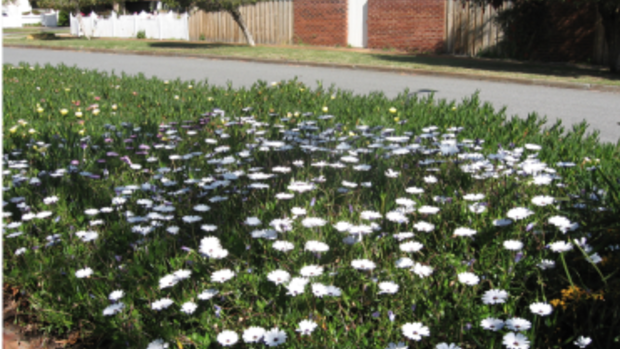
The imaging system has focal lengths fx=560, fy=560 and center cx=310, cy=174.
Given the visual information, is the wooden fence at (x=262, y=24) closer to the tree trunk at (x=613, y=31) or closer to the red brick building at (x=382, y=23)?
the red brick building at (x=382, y=23)

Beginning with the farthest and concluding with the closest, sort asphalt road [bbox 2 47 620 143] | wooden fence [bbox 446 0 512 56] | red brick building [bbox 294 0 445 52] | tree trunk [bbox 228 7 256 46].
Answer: tree trunk [bbox 228 7 256 46] < red brick building [bbox 294 0 445 52] < wooden fence [bbox 446 0 512 56] < asphalt road [bbox 2 47 620 143]

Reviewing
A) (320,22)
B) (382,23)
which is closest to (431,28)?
(382,23)

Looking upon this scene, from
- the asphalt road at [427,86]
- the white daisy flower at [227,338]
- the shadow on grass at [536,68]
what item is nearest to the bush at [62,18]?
the asphalt road at [427,86]

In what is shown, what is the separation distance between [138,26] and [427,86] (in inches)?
1053

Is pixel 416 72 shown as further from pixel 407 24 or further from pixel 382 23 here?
pixel 382 23

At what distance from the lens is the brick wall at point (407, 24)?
66.4ft

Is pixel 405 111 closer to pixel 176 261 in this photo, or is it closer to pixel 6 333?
pixel 176 261

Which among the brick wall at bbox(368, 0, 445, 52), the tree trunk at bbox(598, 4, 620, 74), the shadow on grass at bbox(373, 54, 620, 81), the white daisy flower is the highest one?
the brick wall at bbox(368, 0, 445, 52)

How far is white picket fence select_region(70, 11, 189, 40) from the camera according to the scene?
30.5m

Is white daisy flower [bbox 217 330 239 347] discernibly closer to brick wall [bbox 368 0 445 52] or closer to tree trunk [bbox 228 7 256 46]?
brick wall [bbox 368 0 445 52]

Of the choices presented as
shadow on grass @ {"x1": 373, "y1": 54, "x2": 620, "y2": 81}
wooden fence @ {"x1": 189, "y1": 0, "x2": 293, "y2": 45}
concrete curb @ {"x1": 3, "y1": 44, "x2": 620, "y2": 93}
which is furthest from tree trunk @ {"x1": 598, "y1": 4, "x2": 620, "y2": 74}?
wooden fence @ {"x1": 189, "y1": 0, "x2": 293, "y2": 45}

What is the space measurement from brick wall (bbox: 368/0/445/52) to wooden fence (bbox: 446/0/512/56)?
0.48 m

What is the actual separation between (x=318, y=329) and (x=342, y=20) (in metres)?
22.3

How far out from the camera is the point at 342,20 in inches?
923
